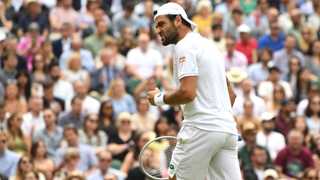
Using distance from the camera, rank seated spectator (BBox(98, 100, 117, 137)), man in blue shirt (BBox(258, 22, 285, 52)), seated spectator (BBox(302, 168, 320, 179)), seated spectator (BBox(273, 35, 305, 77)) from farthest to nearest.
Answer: man in blue shirt (BBox(258, 22, 285, 52))
seated spectator (BBox(273, 35, 305, 77))
seated spectator (BBox(98, 100, 117, 137))
seated spectator (BBox(302, 168, 320, 179))

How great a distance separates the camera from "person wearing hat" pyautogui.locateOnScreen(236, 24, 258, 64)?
20891 mm

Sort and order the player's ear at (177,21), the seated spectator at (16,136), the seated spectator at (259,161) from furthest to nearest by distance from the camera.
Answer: the seated spectator at (16,136), the seated spectator at (259,161), the player's ear at (177,21)

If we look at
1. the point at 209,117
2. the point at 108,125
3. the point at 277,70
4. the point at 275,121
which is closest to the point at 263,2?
the point at 277,70

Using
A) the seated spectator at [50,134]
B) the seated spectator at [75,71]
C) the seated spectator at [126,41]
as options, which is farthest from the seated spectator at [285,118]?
the seated spectator at [50,134]

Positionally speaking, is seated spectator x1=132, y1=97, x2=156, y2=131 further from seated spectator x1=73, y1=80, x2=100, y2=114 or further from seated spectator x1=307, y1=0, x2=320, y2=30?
seated spectator x1=307, y1=0, x2=320, y2=30

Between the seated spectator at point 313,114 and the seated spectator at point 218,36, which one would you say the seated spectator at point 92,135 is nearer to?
the seated spectator at point 313,114

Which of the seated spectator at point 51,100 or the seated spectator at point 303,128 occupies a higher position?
the seated spectator at point 51,100

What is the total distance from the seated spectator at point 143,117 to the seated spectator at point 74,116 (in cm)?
80

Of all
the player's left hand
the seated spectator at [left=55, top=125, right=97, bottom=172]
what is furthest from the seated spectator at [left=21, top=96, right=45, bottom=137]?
the player's left hand

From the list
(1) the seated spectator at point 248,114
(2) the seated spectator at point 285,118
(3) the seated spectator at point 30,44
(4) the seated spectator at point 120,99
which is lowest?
(2) the seated spectator at point 285,118

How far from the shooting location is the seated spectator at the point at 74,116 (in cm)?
1738

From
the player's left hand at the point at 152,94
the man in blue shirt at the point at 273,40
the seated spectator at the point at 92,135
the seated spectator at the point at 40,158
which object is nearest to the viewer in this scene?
the player's left hand at the point at 152,94

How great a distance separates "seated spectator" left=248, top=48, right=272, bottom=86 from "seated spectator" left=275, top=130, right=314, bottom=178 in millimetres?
2964

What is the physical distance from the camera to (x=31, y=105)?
17.2m
